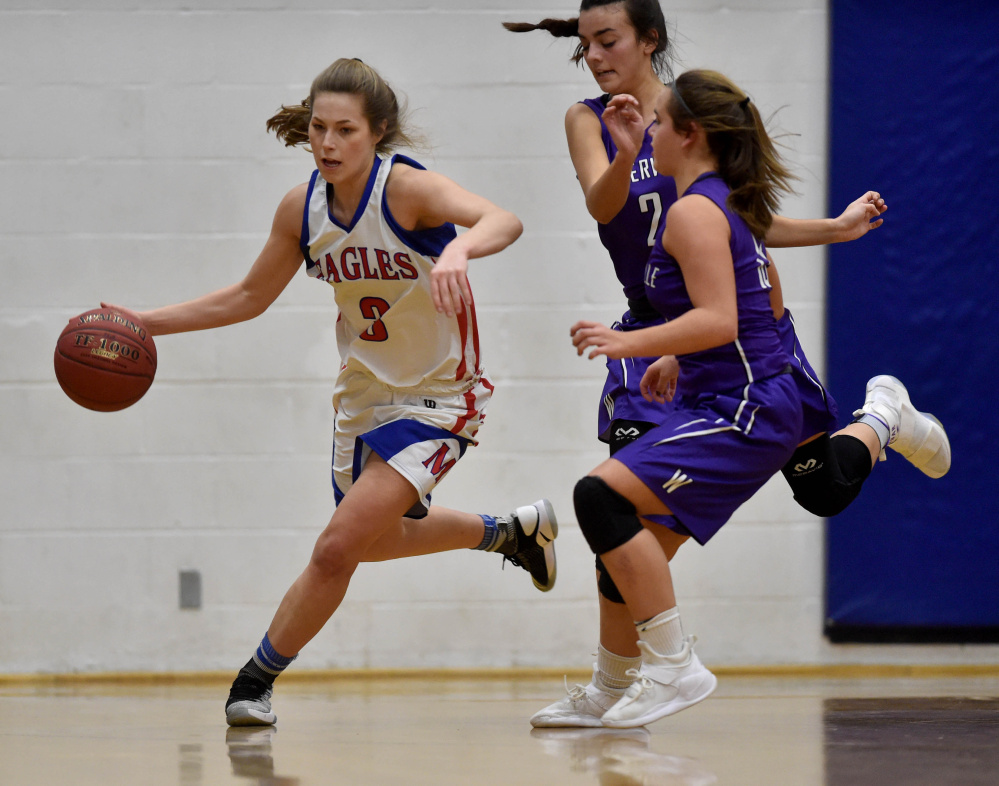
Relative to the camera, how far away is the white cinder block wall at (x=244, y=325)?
4.05m

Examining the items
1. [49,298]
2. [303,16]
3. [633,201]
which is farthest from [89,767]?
[303,16]

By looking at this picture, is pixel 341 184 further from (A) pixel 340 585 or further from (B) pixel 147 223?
(B) pixel 147 223

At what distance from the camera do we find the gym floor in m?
1.94

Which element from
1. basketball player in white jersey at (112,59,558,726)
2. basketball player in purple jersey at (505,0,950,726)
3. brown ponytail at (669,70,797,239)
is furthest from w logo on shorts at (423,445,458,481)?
brown ponytail at (669,70,797,239)

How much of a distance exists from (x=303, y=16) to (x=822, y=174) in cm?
199

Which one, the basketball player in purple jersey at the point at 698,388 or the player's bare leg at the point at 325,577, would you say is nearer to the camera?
the basketball player in purple jersey at the point at 698,388

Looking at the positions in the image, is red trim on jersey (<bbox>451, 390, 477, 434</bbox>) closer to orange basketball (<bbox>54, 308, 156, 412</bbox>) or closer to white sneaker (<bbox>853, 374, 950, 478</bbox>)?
orange basketball (<bbox>54, 308, 156, 412</bbox>)

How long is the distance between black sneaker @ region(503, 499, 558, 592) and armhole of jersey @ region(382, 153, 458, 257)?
35.8 inches

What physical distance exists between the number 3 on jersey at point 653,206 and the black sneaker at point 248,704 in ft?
4.60

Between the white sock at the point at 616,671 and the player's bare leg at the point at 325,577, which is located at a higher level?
the player's bare leg at the point at 325,577

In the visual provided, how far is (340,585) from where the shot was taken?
258cm

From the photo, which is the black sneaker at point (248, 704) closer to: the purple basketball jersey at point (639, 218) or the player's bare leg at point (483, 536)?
the player's bare leg at point (483, 536)

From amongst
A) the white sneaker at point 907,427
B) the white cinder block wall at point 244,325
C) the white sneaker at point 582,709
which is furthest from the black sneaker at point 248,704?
the white sneaker at point 907,427

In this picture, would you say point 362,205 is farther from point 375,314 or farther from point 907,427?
point 907,427
